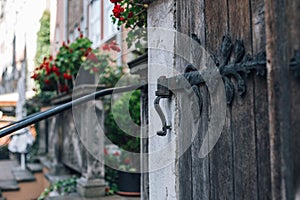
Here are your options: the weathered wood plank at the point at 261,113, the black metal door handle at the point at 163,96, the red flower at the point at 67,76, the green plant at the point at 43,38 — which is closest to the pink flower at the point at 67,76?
the red flower at the point at 67,76

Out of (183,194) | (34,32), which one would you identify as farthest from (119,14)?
(34,32)

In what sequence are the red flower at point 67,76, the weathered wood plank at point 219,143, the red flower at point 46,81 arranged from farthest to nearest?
the red flower at point 46,81 < the red flower at point 67,76 < the weathered wood plank at point 219,143

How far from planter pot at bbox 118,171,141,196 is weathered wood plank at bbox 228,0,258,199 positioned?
283cm

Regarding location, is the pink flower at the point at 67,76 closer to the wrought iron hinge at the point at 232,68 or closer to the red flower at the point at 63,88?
the red flower at the point at 63,88

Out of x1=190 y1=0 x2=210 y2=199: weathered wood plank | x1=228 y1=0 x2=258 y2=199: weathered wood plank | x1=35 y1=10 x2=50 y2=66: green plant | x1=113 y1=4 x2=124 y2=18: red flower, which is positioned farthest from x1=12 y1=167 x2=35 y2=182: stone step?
x1=228 y1=0 x2=258 y2=199: weathered wood plank

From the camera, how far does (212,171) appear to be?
1305 millimetres

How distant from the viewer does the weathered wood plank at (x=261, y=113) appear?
1019mm

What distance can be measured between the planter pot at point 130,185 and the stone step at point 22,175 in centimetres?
242

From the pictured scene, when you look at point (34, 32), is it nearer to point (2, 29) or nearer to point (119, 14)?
point (2, 29)

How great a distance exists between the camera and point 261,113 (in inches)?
41.0

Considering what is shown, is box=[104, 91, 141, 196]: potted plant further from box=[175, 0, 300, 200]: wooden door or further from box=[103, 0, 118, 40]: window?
box=[175, 0, 300, 200]: wooden door

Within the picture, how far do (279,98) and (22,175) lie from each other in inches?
229

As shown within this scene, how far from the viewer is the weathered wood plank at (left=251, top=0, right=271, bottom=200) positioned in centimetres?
102

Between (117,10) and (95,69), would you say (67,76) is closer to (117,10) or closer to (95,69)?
(95,69)
